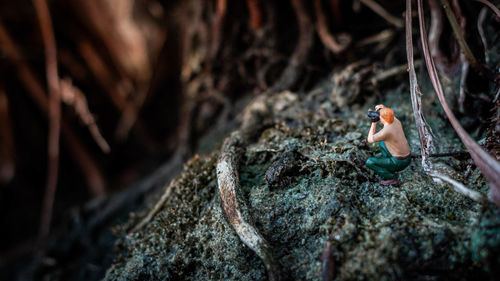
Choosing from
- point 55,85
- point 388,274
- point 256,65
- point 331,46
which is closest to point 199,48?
point 256,65

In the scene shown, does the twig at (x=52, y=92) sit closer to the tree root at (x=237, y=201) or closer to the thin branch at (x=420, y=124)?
the tree root at (x=237, y=201)

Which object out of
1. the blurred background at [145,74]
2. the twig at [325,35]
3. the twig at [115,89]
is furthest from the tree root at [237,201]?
the twig at [115,89]

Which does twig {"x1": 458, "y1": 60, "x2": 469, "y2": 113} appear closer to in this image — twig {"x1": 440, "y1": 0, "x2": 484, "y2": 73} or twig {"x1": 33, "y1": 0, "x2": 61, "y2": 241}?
twig {"x1": 440, "y1": 0, "x2": 484, "y2": 73}

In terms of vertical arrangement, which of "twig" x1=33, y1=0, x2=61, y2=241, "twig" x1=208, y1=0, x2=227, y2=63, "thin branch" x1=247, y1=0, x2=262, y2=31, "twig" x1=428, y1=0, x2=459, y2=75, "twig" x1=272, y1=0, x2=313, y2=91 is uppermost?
"twig" x1=33, y1=0, x2=61, y2=241

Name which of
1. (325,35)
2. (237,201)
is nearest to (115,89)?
(325,35)

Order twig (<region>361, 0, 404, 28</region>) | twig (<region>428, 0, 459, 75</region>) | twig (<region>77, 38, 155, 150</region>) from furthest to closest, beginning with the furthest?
1. twig (<region>77, 38, 155, 150</region>)
2. twig (<region>361, 0, 404, 28</region>)
3. twig (<region>428, 0, 459, 75</region>)

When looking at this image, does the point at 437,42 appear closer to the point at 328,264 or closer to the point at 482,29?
the point at 482,29

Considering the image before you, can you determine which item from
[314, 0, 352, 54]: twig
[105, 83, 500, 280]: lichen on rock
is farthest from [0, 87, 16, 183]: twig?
[314, 0, 352, 54]: twig
